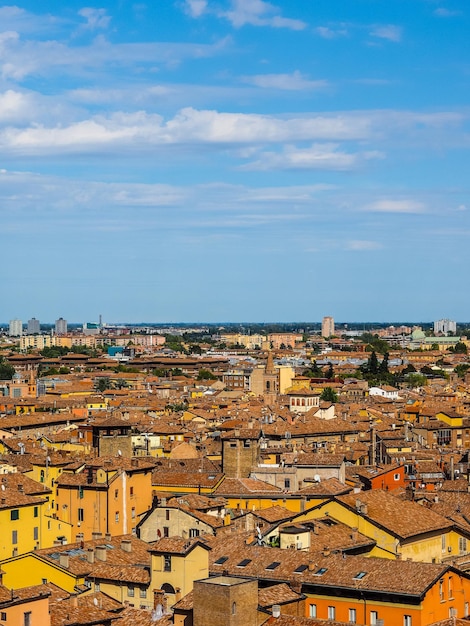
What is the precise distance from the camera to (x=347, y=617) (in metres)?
24.8

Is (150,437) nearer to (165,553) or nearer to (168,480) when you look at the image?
(168,480)

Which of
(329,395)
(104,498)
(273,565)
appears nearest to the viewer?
(273,565)

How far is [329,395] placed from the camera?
100500 mm

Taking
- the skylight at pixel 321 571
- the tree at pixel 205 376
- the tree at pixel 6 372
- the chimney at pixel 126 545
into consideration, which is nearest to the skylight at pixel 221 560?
the skylight at pixel 321 571

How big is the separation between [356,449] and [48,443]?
1257 cm

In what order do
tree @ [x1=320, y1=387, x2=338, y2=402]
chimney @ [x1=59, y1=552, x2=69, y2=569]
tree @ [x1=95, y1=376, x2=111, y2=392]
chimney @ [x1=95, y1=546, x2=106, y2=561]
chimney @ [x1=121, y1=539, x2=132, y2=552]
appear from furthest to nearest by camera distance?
tree @ [x1=95, y1=376, x2=111, y2=392] < tree @ [x1=320, y1=387, x2=338, y2=402] < chimney @ [x1=121, y1=539, x2=132, y2=552] < chimney @ [x1=95, y1=546, x2=106, y2=561] < chimney @ [x1=59, y1=552, x2=69, y2=569]

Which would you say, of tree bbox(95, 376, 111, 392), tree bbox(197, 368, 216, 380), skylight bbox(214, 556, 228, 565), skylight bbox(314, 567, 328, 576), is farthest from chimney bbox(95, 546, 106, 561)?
tree bbox(197, 368, 216, 380)

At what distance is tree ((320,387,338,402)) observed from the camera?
98.8m

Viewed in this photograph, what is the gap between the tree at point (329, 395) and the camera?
3890 inches

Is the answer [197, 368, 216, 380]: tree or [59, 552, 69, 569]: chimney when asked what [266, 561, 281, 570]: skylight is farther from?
[197, 368, 216, 380]: tree

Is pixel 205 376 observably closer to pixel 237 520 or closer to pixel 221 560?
pixel 237 520

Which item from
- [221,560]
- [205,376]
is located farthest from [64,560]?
[205,376]

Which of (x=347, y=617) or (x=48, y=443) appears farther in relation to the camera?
(x=48, y=443)

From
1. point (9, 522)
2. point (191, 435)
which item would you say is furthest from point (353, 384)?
point (9, 522)
